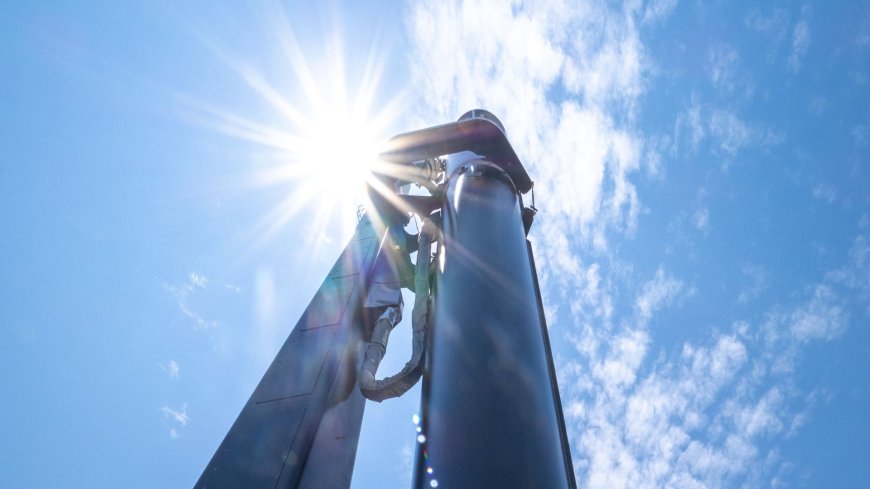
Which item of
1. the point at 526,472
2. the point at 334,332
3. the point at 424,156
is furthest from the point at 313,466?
the point at 424,156

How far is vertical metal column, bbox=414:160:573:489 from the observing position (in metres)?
2.43

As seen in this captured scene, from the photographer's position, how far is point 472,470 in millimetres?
2375

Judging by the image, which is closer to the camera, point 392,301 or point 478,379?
point 478,379

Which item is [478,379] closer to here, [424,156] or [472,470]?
[472,470]

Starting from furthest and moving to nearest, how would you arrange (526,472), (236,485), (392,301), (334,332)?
(392,301), (334,332), (236,485), (526,472)

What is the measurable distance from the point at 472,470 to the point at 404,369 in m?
1.50

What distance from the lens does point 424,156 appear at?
6199 millimetres

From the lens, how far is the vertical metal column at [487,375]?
2.43m

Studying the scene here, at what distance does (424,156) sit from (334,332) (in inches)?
99.6

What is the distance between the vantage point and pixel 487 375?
282cm

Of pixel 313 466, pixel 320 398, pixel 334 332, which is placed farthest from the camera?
pixel 334 332

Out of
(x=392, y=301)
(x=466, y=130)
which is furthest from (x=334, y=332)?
(x=466, y=130)

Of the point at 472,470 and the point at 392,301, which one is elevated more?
the point at 392,301

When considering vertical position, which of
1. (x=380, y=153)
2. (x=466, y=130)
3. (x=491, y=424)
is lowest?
(x=491, y=424)
